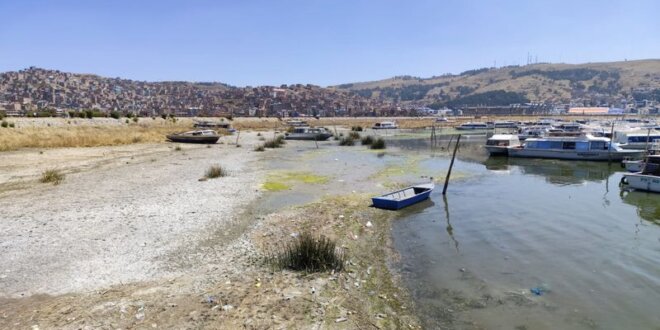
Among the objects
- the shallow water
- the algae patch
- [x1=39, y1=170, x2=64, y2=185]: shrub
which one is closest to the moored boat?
the shallow water

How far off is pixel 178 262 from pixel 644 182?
80.4 ft

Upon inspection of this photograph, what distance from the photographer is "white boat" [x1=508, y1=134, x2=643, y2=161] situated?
37606 millimetres

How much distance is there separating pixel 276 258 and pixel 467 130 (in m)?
93.2

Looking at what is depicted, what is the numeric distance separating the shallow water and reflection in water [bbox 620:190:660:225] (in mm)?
46

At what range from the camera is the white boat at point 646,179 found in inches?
902

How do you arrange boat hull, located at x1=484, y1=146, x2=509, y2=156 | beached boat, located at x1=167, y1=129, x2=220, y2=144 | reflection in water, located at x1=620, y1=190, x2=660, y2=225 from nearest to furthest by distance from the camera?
reflection in water, located at x1=620, y1=190, x2=660, y2=225 → boat hull, located at x1=484, y1=146, x2=509, y2=156 → beached boat, located at x1=167, y1=129, x2=220, y2=144

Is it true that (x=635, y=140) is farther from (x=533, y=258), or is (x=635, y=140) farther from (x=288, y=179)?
(x=533, y=258)

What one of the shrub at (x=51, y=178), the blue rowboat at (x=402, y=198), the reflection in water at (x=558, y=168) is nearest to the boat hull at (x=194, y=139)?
the shrub at (x=51, y=178)

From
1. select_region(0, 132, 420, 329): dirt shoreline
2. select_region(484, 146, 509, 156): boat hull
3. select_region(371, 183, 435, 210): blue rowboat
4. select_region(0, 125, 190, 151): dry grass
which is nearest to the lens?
select_region(0, 132, 420, 329): dirt shoreline

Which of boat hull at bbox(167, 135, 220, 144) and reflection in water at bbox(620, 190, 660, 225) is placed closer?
reflection in water at bbox(620, 190, 660, 225)

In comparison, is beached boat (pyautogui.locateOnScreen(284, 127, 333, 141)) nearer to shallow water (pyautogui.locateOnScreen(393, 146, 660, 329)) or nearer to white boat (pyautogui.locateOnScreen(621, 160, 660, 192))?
shallow water (pyautogui.locateOnScreen(393, 146, 660, 329))

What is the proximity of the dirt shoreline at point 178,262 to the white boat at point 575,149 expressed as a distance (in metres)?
28.8

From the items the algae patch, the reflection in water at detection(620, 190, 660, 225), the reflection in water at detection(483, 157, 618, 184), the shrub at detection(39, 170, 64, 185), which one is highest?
the shrub at detection(39, 170, 64, 185)

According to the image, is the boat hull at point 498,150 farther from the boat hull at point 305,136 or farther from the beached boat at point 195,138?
the beached boat at point 195,138
